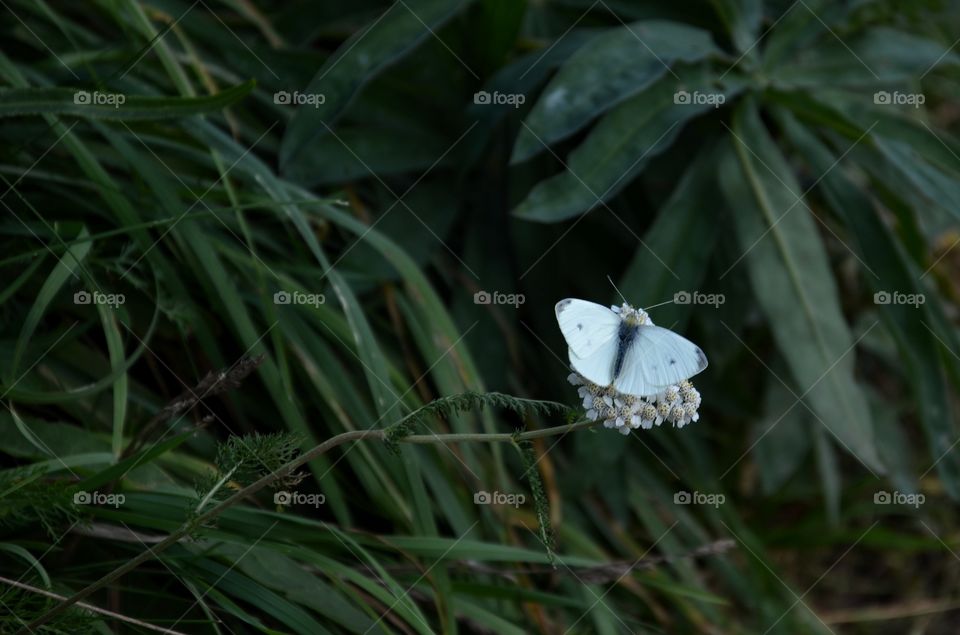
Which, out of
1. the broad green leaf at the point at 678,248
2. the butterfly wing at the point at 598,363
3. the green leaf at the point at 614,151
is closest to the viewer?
the butterfly wing at the point at 598,363

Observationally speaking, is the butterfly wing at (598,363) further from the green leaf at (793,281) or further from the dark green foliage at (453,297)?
the green leaf at (793,281)

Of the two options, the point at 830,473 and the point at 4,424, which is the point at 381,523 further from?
the point at 830,473

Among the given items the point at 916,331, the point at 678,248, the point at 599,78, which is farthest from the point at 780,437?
the point at 599,78

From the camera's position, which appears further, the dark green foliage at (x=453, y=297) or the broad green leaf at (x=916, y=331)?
the broad green leaf at (x=916, y=331)

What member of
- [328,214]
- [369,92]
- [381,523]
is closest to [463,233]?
[369,92]

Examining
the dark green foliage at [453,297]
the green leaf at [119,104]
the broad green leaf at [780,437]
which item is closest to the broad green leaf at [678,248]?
the dark green foliage at [453,297]

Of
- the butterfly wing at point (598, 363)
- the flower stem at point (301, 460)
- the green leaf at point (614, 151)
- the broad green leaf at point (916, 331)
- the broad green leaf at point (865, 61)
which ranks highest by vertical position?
the broad green leaf at point (865, 61)

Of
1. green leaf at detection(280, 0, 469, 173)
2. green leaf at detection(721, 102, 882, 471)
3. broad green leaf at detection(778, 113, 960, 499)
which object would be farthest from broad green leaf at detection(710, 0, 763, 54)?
green leaf at detection(280, 0, 469, 173)

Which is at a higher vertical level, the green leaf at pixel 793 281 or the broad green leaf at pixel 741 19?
the broad green leaf at pixel 741 19

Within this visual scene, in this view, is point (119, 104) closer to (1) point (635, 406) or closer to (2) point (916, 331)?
(1) point (635, 406)
